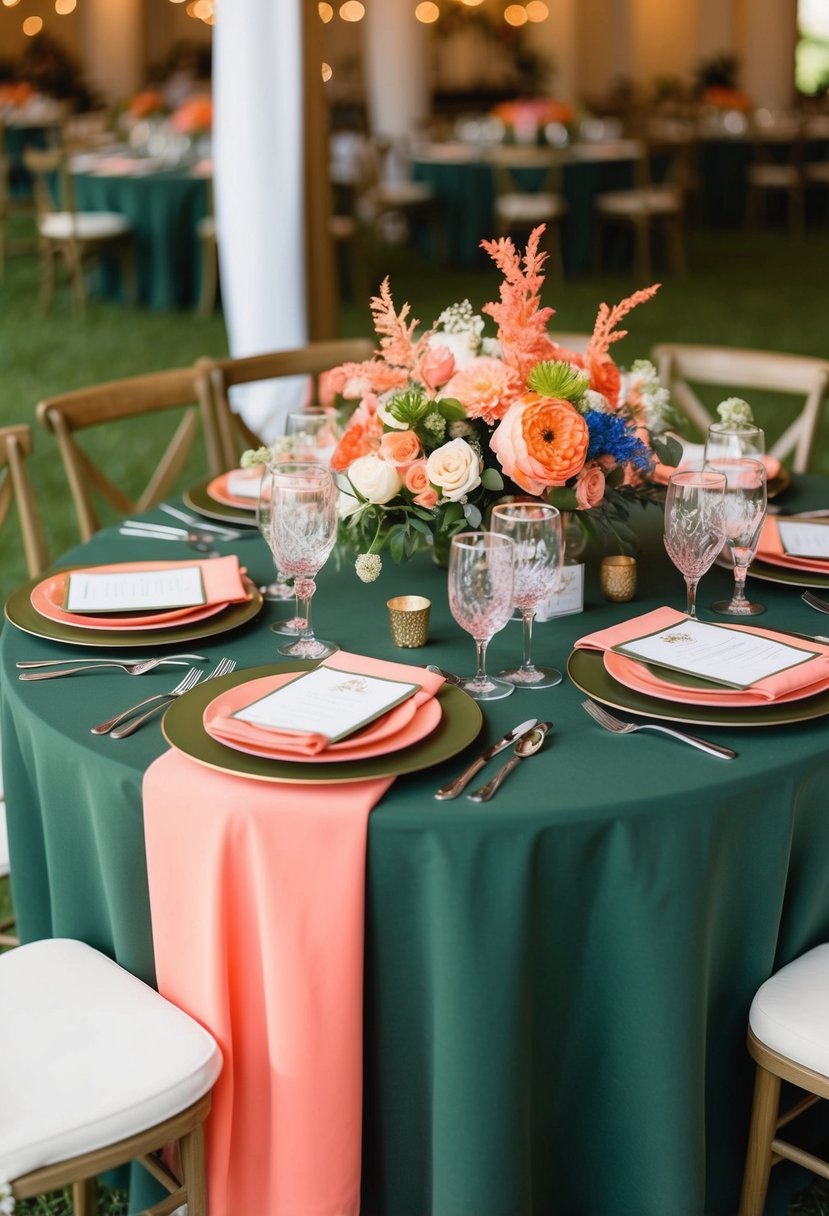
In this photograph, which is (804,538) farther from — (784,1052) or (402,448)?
(784,1052)

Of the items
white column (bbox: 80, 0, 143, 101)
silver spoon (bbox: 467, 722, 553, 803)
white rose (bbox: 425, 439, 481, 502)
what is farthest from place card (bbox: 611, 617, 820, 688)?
white column (bbox: 80, 0, 143, 101)

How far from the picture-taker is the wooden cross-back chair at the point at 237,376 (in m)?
3.42

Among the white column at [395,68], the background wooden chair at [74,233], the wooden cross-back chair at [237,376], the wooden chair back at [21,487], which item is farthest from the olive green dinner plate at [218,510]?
the white column at [395,68]

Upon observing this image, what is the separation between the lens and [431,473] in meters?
1.98

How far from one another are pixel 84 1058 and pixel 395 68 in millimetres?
12738

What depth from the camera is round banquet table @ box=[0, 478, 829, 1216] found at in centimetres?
156

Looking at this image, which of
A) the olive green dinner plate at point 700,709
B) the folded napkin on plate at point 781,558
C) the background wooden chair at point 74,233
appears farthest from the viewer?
the background wooden chair at point 74,233

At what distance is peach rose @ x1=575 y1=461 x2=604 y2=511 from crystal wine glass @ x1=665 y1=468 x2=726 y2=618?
11 centimetres

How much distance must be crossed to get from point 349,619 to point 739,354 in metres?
1.81

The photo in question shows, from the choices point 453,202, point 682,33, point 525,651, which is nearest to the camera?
point 525,651

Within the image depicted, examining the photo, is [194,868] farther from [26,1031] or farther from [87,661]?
[87,661]

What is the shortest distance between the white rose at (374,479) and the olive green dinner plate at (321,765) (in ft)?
1.14

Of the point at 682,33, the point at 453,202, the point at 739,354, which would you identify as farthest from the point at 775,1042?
the point at 682,33

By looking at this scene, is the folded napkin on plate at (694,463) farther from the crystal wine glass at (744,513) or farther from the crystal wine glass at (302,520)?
the crystal wine glass at (302,520)
